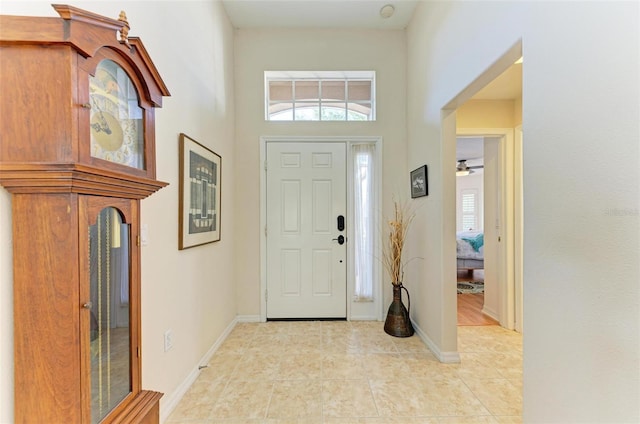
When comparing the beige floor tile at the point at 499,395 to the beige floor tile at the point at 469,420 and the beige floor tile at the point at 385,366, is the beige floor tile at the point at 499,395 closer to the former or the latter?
the beige floor tile at the point at 469,420

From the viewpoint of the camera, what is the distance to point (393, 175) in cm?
315

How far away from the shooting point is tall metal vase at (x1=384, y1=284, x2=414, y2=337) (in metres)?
2.72

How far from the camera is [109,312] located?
0.90 metres

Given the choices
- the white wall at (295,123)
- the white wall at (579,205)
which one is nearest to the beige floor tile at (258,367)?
the white wall at (295,123)

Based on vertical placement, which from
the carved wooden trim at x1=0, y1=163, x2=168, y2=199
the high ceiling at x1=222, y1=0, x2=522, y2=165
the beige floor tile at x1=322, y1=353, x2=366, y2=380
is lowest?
the beige floor tile at x1=322, y1=353, x2=366, y2=380

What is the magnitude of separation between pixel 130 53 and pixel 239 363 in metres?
2.21

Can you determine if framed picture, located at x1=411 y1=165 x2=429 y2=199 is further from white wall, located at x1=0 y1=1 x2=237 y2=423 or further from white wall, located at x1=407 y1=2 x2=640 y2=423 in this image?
white wall, located at x1=0 y1=1 x2=237 y2=423

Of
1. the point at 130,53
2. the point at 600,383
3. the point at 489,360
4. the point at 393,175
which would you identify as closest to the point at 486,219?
the point at 393,175

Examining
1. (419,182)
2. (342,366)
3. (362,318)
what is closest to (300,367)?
(342,366)

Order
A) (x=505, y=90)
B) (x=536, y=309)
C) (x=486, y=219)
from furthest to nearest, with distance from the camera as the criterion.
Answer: (x=486, y=219) → (x=505, y=90) → (x=536, y=309)

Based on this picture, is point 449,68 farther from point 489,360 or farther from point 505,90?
point 489,360

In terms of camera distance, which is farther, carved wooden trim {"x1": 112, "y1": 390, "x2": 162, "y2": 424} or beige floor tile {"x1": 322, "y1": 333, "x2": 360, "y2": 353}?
beige floor tile {"x1": 322, "y1": 333, "x2": 360, "y2": 353}

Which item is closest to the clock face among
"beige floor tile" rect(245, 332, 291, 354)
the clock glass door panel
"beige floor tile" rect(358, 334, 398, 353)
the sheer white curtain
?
the clock glass door panel

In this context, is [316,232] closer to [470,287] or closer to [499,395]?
[499,395]
